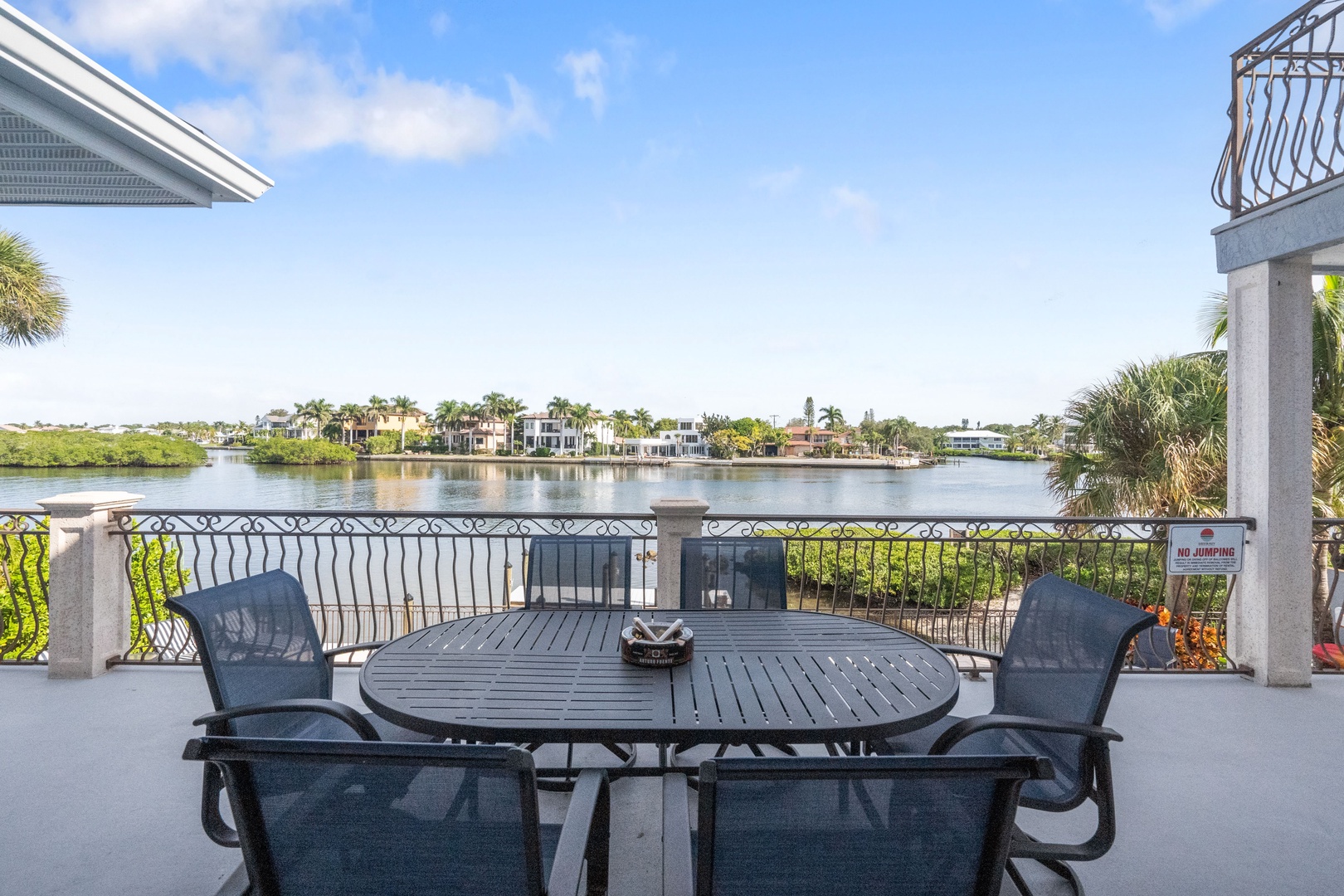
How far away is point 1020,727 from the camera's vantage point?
5.57ft

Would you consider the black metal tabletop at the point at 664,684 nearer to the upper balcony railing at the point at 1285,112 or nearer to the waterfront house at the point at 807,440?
the upper balcony railing at the point at 1285,112

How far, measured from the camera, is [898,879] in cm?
104

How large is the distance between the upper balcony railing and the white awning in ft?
16.9

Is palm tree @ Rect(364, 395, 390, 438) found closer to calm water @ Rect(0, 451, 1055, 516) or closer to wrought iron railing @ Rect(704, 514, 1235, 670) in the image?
calm water @ Rect(0, 451, 1055, 516)

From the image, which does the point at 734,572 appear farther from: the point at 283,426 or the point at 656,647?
the point at 283,426

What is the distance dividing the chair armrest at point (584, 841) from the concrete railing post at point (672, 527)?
80.1 inches

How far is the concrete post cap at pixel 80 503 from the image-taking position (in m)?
3.76

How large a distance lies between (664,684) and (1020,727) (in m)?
0.90

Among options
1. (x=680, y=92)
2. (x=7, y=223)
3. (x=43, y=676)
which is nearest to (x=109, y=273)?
(x=7, y=223)

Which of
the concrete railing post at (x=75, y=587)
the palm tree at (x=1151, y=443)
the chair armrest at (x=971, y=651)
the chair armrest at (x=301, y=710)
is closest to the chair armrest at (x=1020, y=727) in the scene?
the chair armrest at (x=971, y=651)

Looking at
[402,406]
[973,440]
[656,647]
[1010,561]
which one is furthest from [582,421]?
[656,647]

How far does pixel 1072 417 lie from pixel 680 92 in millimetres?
15060

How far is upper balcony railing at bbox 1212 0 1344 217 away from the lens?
11.7 feet

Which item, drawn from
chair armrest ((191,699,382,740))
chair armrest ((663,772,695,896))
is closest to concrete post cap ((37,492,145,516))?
chair armrest ((191,699,382,740))
